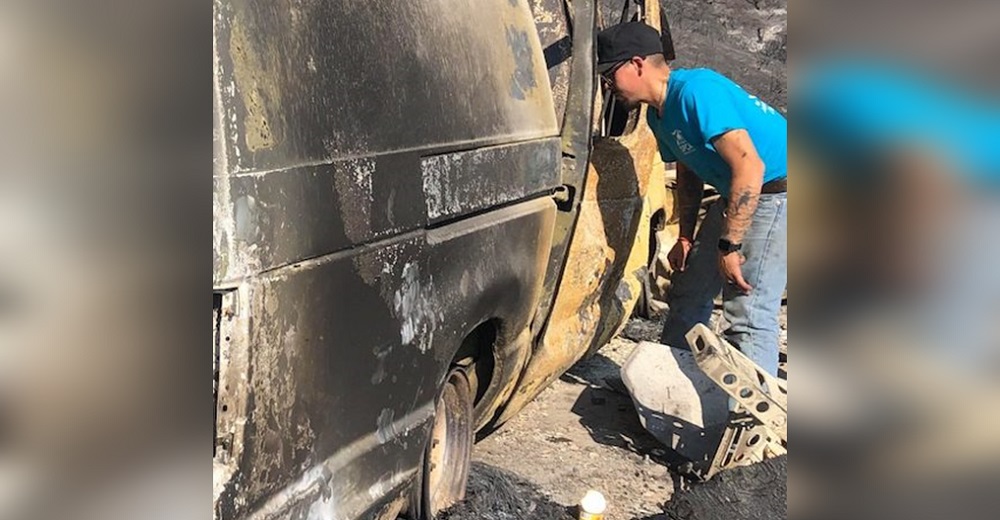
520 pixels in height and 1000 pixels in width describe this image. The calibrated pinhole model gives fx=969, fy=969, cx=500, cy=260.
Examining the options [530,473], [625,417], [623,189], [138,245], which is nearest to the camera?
[138,245]

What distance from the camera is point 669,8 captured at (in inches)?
527

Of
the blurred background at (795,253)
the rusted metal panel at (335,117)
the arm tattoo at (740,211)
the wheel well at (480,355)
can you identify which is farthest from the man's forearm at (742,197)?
the blurred background at (795,253)

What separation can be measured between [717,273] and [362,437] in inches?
112

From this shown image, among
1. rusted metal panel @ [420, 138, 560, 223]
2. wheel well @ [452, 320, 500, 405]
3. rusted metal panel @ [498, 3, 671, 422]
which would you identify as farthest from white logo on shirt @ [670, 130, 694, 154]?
wheel well @ [452, 320, 500, 405]

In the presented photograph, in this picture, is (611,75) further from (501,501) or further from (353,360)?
(353,360)

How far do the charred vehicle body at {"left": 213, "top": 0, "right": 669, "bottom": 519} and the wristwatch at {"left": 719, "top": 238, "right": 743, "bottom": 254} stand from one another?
84cm

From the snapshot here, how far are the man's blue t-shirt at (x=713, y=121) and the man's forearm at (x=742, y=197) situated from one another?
8cm

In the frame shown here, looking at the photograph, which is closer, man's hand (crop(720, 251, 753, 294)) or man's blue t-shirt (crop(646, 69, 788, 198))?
man's blue t-shirt (crop(646, 69, 788, 198))

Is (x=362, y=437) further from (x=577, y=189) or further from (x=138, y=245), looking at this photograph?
(x=577, y=189)

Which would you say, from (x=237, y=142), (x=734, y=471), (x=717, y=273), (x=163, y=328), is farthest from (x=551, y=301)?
(x=163, y=328)

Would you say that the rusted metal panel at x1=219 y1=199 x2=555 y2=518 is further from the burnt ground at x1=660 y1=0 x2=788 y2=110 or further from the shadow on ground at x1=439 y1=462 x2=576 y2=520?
the burnt ground at x1=660 y1=0 x2=788 y2=110

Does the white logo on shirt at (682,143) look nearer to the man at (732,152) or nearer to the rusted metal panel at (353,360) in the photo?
the man at (732,152)

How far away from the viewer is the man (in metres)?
3.81

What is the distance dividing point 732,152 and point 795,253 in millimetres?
2972
